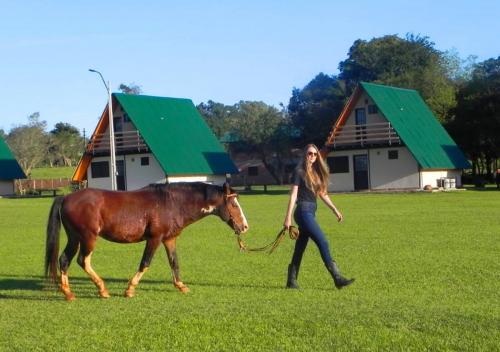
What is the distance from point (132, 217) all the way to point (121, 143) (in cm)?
4931

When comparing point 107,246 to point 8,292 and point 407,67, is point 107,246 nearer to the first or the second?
point 8,292

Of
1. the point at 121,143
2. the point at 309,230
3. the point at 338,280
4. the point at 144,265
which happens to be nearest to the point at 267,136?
the point at 121,143

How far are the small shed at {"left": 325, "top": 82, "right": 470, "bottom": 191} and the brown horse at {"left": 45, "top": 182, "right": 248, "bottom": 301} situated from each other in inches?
1602

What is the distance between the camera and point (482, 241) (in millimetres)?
16500

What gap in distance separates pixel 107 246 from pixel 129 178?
41.5 meters

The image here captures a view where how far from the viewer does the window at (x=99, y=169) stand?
2389 inches

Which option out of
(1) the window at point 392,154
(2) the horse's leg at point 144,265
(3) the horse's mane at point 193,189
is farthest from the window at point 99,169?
(2) the horse's leg at point 144,265

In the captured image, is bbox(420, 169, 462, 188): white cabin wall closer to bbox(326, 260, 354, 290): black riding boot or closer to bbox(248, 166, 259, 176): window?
bbox(248, 166, 259, 176): window

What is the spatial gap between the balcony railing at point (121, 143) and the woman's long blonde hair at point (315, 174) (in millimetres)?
47056

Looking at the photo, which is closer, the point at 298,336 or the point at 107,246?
the point at 298,336

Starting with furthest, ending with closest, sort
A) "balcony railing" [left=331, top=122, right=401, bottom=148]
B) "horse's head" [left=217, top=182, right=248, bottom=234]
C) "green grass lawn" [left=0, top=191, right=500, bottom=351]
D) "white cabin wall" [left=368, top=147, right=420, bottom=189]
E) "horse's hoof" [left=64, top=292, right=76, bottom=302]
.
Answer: "balcony railing" [left=331, top=122, right=401, bottom=148] < "white cabin wall" [left=368, top=147, right=420, bottom=189] < "horse's head" [left=217, top=182, right=248, bottom=234] < "horse's hoof" [left=64, top=292, right=76, bottom=302] < "green grass lawn" [left=0, top=191, right=500, bottom=351]

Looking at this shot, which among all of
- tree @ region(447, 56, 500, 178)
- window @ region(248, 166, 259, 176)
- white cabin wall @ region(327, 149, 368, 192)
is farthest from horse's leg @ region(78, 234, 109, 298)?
window @ region(248, 166, 259, 176)

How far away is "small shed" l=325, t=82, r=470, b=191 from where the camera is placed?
5138 cm

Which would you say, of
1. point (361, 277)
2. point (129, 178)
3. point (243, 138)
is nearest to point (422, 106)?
point (129, 178)
